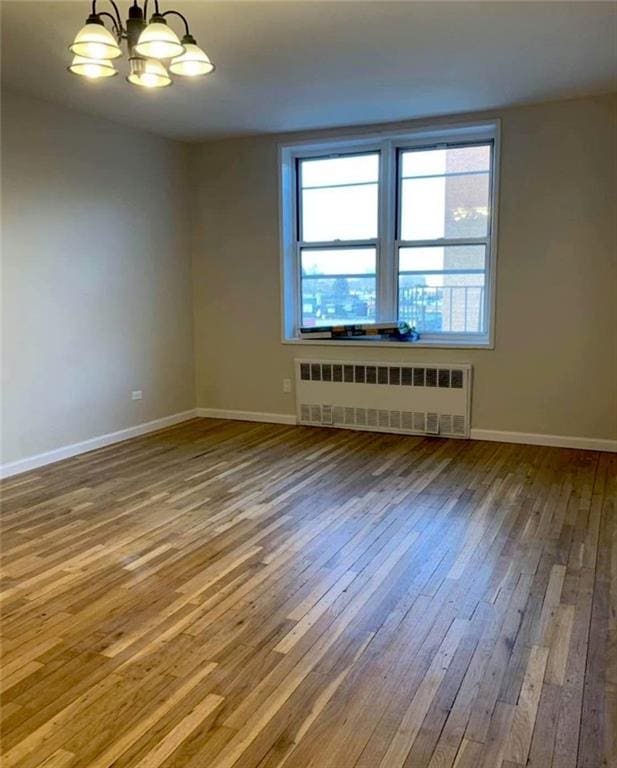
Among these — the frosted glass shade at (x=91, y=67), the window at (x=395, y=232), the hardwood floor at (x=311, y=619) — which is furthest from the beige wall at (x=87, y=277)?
the frosted glass shade at (x=91, y=67)

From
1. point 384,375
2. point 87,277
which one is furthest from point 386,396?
point 87,277

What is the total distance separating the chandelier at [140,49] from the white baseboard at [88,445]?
8.97 feet

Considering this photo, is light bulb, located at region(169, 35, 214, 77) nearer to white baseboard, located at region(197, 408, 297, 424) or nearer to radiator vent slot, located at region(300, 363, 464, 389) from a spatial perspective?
radiator vent slot, located at region(300, 363, 464, 389)

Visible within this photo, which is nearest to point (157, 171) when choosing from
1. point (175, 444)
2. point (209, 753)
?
point (175, 444)

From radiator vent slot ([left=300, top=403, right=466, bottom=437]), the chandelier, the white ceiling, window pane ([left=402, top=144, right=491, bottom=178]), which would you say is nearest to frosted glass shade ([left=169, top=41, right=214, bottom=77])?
the chandelier

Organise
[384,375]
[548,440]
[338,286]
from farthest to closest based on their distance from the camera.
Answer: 1. [338,286]
2. [384,375]
3. [548,440]

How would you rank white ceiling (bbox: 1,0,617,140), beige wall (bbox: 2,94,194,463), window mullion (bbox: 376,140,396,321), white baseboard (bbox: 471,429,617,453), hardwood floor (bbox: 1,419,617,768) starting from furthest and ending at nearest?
window mullion (bbox: 376,140,396,321), white baseboard (bbox: 471,429,617,453), beige wall (bbox: 2,94,194,463), white ceiling (bbox: 1,0,617,140), hardwood floor (bbox: 1,419,617,768)

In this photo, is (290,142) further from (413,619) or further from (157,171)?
(413,619)

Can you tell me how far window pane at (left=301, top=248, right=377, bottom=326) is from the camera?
5480 millimetres

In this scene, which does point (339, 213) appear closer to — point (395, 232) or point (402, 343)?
point (395, 232)

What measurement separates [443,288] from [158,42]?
3415 mm

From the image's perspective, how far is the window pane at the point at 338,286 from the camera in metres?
5.48

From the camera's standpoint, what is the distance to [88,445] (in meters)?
4.89

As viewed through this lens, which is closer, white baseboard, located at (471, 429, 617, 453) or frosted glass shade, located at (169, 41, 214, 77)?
frosted glass shade, located at (169, 41, 214, 77)
